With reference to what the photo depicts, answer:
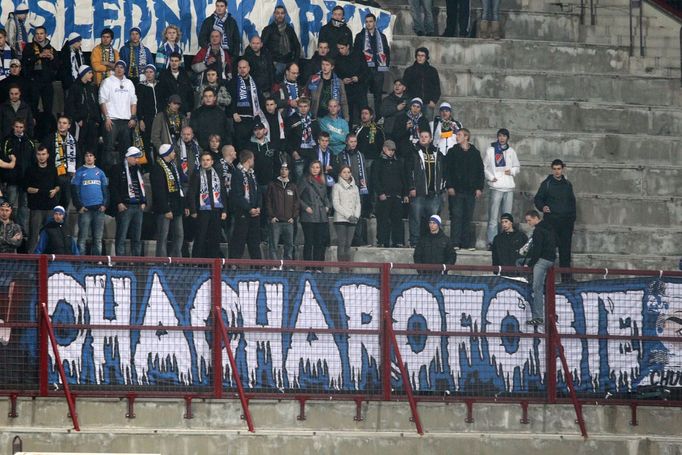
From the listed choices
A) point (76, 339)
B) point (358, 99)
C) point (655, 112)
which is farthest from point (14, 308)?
point (655, 112)

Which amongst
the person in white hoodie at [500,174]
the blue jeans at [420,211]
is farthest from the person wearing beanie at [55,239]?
the person in white hoodie at [500,174]

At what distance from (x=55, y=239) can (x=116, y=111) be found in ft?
13.4

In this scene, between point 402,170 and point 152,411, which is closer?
point 152,411

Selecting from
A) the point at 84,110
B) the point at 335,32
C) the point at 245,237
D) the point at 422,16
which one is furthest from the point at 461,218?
the point at 84,110

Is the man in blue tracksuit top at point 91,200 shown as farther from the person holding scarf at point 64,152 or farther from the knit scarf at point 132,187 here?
the person holding scarf at point 64,152

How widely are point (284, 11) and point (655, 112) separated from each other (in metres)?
7.26

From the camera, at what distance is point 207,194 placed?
1030 inches

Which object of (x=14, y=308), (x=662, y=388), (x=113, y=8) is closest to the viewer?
(x=14, y=308)

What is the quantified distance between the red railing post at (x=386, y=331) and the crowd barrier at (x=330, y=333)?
18 mm

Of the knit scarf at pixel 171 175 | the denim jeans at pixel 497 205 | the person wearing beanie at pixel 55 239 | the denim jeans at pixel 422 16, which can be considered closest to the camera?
the person wearing beanie at pixel 55 239

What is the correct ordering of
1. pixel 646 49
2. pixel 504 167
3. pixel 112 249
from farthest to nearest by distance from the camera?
pixel 646 49
pixel 504 167
pixel 112 249

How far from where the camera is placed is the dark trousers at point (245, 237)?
26.2 metres

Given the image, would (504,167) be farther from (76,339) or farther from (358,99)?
(76,339)

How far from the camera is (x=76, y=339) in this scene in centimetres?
2181
